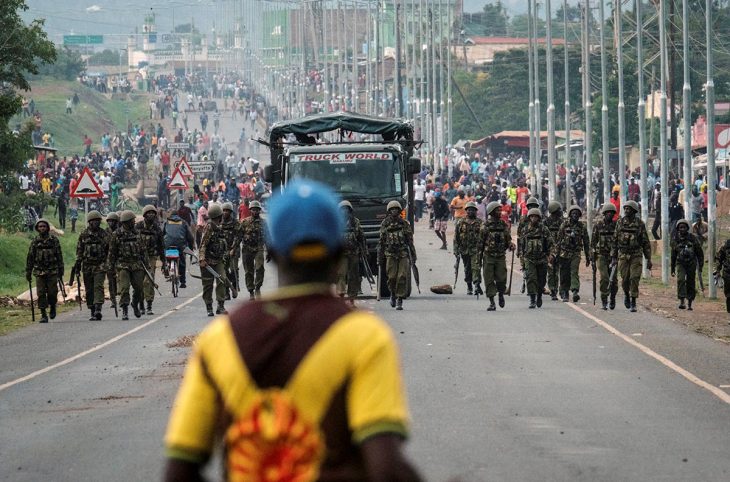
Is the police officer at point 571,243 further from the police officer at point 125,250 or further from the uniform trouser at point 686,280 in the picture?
the police officer at point 125,250

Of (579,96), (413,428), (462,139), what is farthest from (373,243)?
(462,139)

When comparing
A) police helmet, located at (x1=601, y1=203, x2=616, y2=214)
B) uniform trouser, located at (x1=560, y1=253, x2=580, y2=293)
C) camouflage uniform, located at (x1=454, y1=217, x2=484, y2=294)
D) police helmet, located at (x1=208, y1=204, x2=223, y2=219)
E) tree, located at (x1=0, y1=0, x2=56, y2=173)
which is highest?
tree, located at (x1=0, y1=0, x2=56, y2=173)

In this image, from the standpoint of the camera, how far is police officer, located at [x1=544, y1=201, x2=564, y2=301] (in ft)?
85.4

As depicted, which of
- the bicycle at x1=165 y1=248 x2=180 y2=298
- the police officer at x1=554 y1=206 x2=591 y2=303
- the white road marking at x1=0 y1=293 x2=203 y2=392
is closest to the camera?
the white road marking at x1=0 y1=293 x2=203 y2=392

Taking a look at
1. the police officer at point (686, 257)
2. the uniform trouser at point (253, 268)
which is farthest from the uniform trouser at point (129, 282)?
the police officer at point (686, 257)

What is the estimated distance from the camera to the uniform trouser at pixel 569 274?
25.9m

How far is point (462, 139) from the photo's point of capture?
114m

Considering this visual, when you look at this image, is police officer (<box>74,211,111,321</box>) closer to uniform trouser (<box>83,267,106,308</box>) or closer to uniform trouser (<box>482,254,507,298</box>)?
uniform trouser (<box>83,267,106,308</box>)

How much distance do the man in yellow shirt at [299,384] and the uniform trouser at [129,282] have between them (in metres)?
20.2

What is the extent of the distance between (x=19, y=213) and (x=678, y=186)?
71.9 feet

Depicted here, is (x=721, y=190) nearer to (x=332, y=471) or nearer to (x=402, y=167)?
(x=402, y=167)

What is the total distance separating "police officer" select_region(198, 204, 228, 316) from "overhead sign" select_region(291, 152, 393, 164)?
12.6 feet

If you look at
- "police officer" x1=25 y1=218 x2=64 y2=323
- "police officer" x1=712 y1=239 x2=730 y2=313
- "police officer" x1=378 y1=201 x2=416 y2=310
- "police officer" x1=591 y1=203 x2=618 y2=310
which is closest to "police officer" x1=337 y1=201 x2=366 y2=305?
"police officer" x1=378 y1=201 x2=416 y2=310

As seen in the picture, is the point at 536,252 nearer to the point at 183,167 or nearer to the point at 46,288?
the point at 46,288
